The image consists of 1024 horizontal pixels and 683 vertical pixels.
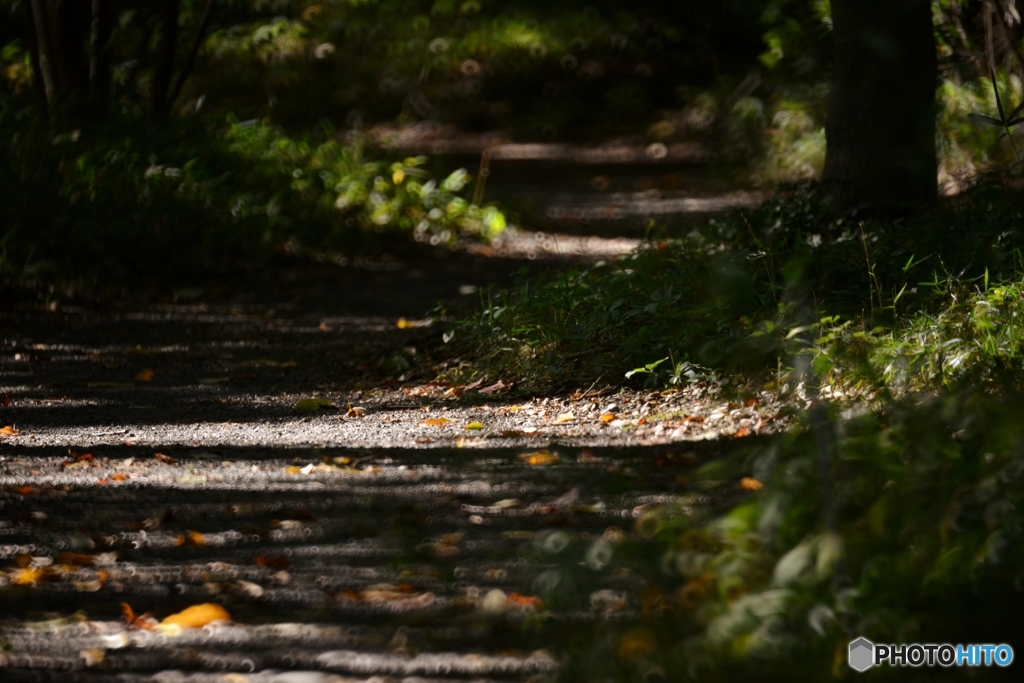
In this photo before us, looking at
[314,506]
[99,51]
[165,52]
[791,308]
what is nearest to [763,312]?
[791,308]

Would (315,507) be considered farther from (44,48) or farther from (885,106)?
(44,48)

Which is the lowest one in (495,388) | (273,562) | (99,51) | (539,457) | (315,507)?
(495,388)

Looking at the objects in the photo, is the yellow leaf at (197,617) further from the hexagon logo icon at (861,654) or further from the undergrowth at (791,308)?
the undergrowth at (791,308)

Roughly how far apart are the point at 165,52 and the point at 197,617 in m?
7.98

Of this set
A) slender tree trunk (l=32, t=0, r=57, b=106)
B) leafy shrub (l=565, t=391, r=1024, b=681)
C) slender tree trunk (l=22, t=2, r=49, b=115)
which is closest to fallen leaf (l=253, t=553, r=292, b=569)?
leafy shrub (l=565, t=391, r=1024, b=681)

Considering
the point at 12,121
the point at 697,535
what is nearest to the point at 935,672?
Result: the point at 697,535

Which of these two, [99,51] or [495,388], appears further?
[99,51]

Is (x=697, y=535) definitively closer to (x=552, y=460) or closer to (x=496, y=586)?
(x=496, y=586)

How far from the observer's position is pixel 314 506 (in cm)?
346

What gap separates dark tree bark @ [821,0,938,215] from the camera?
586 cm

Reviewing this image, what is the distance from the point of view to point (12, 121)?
25.3 ft

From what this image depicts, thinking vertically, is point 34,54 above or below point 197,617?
above

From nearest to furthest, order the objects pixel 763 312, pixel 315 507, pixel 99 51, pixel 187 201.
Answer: pixel 315 507 → pixel 763 312 → pixel 187 201 → pixel 99 51

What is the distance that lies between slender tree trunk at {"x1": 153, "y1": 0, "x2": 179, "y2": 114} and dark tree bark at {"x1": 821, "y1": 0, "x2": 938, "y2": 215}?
580 centimetres
